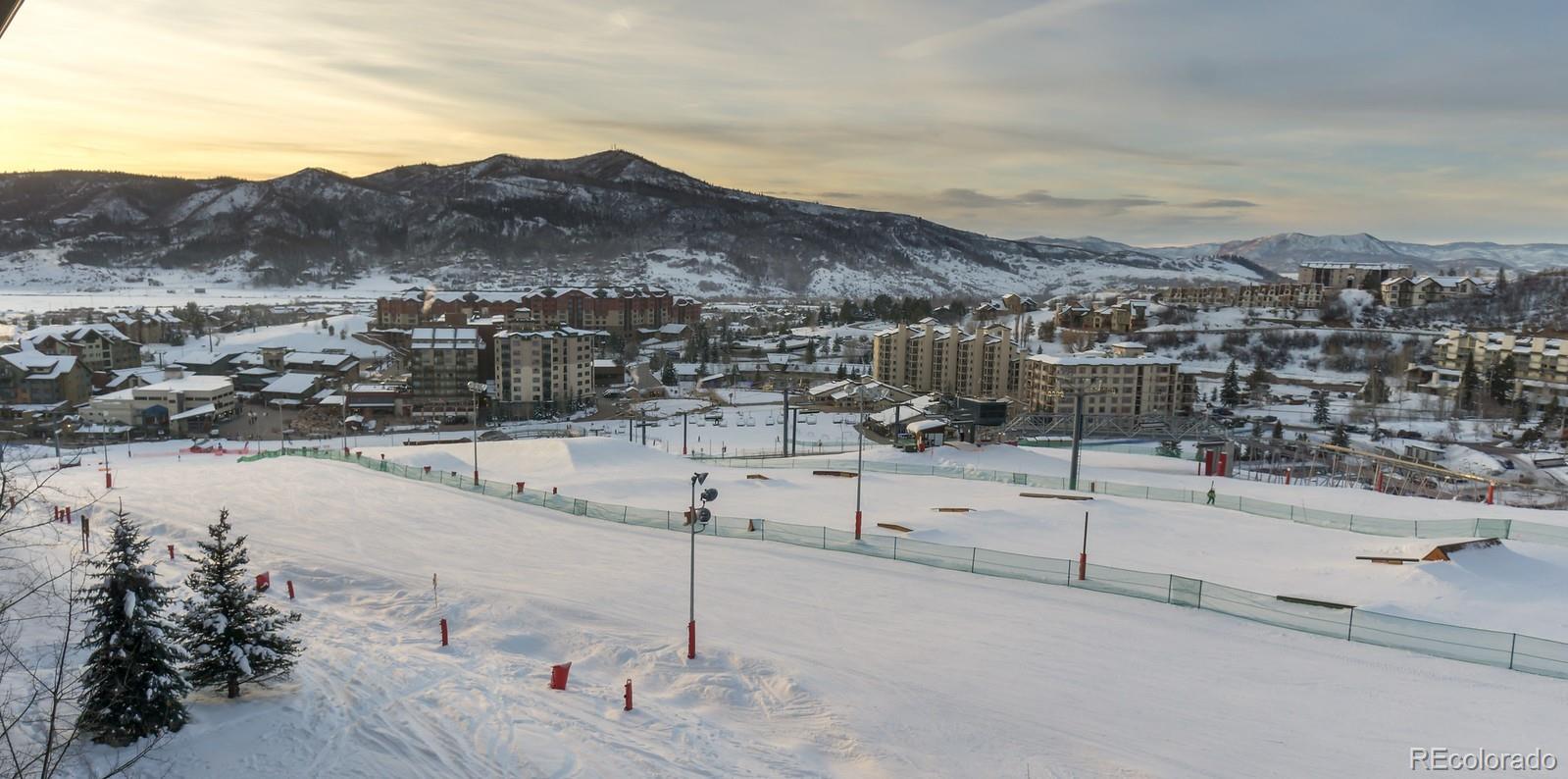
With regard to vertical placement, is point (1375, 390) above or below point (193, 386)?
above

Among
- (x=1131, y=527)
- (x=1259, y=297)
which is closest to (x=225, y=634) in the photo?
(x=1131, y=527)

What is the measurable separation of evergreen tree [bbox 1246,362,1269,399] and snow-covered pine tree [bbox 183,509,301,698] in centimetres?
7182

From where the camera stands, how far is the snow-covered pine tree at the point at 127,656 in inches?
348

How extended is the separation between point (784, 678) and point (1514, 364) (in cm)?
7818

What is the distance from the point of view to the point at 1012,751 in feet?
35.5

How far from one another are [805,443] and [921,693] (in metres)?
35.1

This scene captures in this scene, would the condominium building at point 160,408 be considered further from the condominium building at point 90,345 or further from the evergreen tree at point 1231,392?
the evergreen tree at point 1231,392

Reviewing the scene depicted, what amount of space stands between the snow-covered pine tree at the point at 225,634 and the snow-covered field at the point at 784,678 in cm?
42

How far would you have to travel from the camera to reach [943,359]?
237 ft

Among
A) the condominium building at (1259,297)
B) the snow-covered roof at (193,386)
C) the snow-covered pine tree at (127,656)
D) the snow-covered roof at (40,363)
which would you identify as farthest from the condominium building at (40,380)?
the condominium building at (1259,297)

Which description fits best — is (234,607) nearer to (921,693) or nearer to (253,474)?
(921,693)

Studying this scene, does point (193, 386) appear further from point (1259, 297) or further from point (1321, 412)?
point (1259, 297)

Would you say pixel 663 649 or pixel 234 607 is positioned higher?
pixel 234 607

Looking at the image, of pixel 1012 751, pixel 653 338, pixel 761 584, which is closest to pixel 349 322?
pixel 653 338
